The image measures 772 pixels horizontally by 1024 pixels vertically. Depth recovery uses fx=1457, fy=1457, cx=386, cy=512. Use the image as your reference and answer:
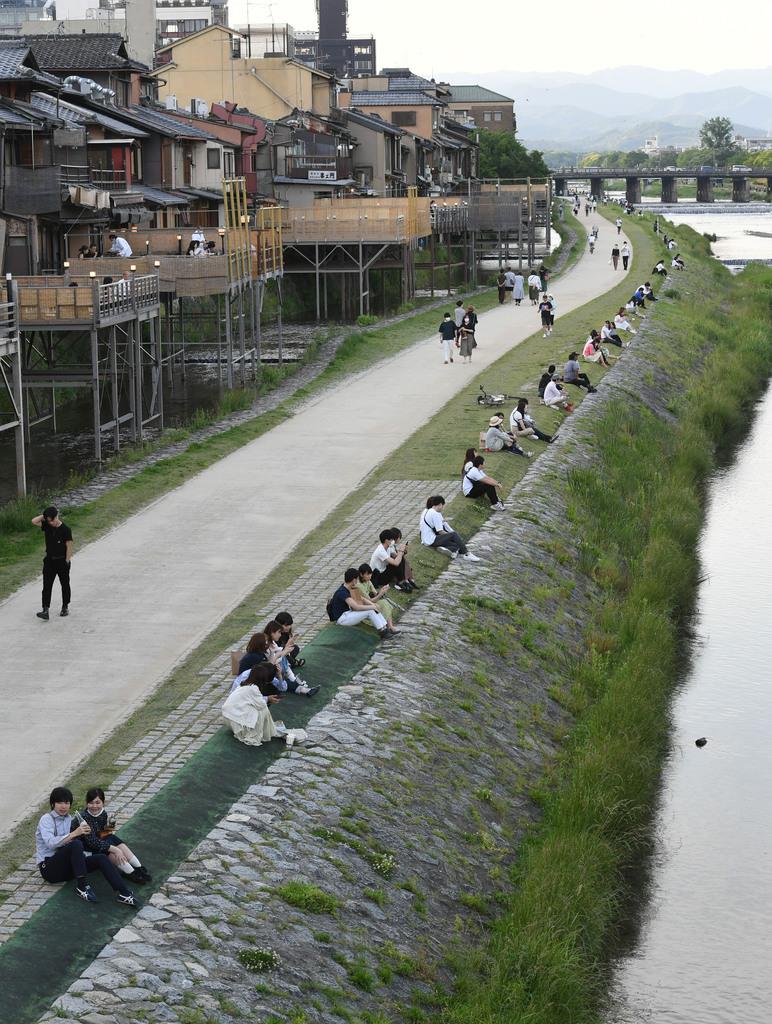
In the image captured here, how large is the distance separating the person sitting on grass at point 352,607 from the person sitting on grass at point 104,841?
7275 mm

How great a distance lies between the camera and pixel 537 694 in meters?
21.5

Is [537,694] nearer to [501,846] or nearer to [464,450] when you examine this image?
[501,846]

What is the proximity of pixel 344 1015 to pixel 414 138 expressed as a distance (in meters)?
93.9

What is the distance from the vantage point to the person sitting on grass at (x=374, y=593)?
2009 cm

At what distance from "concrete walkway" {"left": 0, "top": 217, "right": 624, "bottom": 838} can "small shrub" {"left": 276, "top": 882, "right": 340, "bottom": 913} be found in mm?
2742

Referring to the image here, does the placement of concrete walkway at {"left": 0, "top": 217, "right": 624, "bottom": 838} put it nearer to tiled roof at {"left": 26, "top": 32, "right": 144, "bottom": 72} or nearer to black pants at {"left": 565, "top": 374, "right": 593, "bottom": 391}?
black pants at {"left": 565, "top": 374, "right": 593, "bottom": 391}

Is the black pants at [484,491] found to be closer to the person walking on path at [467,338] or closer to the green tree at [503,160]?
the person walking on path at [467,338]

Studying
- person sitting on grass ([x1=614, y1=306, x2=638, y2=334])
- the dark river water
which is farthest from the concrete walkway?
person sitting on grass ([x1=614, y1=306, x2=638, y2=334])

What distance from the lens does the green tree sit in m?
138

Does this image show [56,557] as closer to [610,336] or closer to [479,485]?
[479,485]

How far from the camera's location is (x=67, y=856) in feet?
41.5

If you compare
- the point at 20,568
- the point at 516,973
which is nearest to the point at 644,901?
the point at 516,973

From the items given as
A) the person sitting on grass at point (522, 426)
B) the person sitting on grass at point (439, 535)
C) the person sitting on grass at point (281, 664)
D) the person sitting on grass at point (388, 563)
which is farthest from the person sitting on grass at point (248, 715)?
the person sitting on grass at point (522, 426)

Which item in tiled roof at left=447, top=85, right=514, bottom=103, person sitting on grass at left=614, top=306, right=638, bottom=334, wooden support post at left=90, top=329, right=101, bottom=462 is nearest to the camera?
wooden support post at left=90, top=329, right=101, bottom=462
